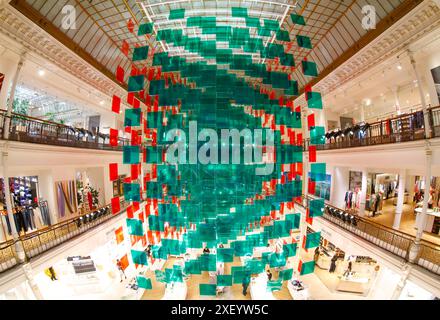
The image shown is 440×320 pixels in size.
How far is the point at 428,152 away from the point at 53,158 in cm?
1193

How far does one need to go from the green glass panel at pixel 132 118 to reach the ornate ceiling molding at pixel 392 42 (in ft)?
25.9

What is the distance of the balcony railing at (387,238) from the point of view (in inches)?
236

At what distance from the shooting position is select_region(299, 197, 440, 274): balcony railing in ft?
19.7

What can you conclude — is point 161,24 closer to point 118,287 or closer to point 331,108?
point 331,108

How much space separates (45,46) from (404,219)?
1711 centimetres

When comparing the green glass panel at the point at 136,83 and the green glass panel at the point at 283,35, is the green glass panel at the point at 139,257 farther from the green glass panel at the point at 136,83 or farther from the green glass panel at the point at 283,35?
the green glass panel at the point at 283,35

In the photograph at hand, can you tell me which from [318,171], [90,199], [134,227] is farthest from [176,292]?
[318,171]

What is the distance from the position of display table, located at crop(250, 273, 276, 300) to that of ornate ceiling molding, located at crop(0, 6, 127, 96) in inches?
503

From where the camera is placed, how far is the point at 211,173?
4930 mm

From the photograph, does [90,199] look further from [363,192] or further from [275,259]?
[363,192]

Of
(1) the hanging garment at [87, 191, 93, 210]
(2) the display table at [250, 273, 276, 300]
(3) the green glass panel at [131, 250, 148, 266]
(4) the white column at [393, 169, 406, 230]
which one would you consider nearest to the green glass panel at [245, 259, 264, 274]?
(3) the green glass panel at [131, 250, 148, 266]

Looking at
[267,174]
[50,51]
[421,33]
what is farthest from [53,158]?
[421,33]

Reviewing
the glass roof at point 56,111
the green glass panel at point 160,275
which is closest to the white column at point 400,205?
the green glass panel at point 160,275
